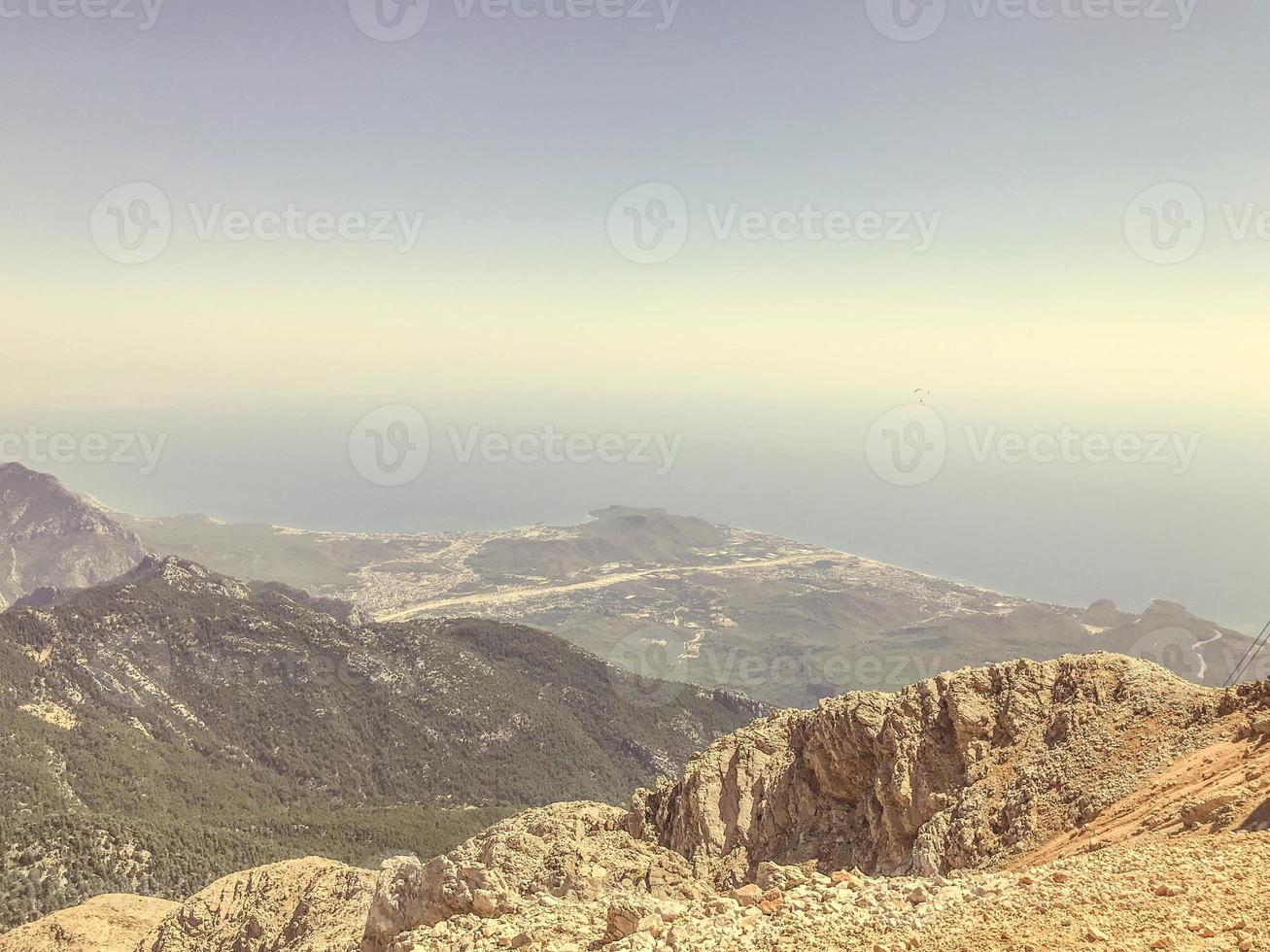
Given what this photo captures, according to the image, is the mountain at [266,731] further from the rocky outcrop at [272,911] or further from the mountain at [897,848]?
the mountain at [897,848]

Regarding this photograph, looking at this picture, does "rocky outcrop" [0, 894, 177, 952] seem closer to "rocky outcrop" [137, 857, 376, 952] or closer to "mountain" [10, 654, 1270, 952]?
"rocky outcrop" [137, 857, 376, 952]

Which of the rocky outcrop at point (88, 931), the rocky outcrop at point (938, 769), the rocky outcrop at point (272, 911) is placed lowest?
the rocky outcrop at point (88, 931)

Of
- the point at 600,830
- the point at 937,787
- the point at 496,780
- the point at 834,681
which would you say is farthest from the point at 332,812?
the point at 834,681

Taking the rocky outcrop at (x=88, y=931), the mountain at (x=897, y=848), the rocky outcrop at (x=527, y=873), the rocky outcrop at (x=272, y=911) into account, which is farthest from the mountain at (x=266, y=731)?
the rocky outcrop at (x=527, y=873)

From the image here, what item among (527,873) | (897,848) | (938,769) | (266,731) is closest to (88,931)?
(527,873)

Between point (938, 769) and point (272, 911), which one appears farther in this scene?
point (272, 911)

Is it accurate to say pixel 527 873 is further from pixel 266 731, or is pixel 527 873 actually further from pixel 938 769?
pixel 266 731

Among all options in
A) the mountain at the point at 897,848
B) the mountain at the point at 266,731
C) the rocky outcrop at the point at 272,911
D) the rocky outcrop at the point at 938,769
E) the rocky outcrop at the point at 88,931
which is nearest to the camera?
the mountain at the point at 897,848
